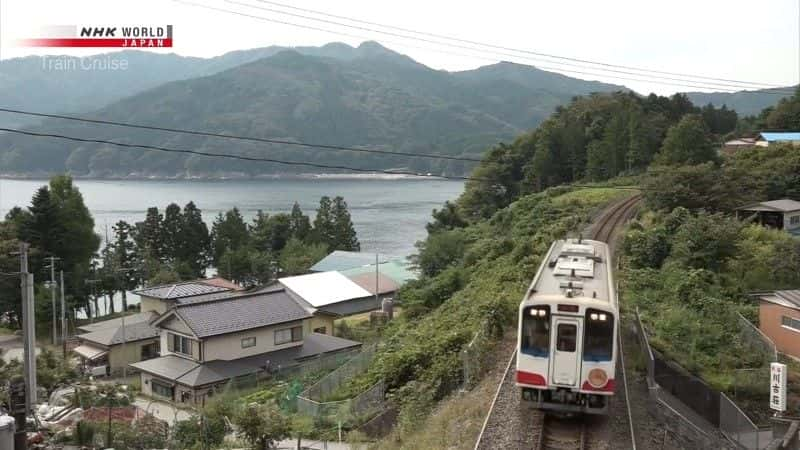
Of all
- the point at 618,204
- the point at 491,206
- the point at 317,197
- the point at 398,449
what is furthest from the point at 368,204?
the point at 398,449

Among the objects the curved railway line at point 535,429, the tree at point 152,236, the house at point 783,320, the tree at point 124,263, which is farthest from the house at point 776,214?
the tree at point 124,263

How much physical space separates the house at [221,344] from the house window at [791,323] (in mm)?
12340

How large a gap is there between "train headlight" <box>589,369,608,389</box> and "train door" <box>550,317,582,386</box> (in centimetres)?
15

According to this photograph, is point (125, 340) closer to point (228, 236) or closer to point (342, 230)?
point (228, 236)

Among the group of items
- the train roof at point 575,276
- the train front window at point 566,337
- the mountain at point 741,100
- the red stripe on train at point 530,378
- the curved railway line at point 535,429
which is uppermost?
the mountain at point 741,100

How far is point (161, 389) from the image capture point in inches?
A: 709

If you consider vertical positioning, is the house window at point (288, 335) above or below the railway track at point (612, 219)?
below

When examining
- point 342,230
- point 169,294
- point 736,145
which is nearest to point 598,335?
point 169,294

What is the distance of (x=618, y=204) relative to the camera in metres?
29.1

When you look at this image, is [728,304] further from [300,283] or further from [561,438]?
[300,283]

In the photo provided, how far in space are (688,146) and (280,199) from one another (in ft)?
194

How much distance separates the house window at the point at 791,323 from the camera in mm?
14492

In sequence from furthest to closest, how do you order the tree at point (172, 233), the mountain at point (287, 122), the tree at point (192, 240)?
1. the mountain at point (287, 122)
2. the tree at point (192, 240)
3. the tree at point (172, 233)

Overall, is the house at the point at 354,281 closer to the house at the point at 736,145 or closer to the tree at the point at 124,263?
the tree at the point at 124,263
